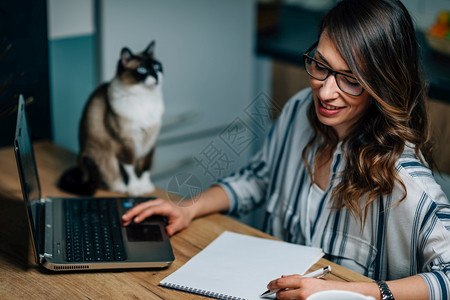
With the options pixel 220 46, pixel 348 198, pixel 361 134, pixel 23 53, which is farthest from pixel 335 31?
pixel 220 46

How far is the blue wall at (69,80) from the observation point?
5.60 ft

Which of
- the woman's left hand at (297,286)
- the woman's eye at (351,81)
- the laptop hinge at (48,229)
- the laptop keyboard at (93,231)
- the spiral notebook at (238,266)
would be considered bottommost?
the spiral notebook at (238,266)

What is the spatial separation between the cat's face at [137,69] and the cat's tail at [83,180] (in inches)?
9.3

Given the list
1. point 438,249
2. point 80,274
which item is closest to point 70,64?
point 80,274

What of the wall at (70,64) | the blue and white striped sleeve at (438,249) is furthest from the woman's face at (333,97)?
the wall at (70,64)

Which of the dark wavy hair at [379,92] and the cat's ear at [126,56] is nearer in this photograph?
the dark wavy hair at [379,92]

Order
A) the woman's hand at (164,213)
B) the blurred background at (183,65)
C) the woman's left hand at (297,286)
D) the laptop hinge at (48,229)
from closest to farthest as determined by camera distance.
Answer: the woman's left hand at (297,286), the laptop hinge at (48,229), the woman's hand at (164,213), the blurred background at (183,65)

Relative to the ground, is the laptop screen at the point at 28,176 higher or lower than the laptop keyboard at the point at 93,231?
higher

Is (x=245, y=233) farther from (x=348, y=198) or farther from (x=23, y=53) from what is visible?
(x=23, y=53)

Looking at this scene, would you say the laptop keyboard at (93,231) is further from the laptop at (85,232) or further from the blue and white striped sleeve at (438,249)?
the blue and white striped sleeve at (438,249)

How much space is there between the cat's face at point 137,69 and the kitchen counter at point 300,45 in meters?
0.80

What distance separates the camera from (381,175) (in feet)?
3.56

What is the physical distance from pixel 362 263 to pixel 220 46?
1.21 metres

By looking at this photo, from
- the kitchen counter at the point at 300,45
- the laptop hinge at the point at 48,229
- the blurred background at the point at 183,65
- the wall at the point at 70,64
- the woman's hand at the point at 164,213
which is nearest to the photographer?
the laptop hinge at the point at 48,229
